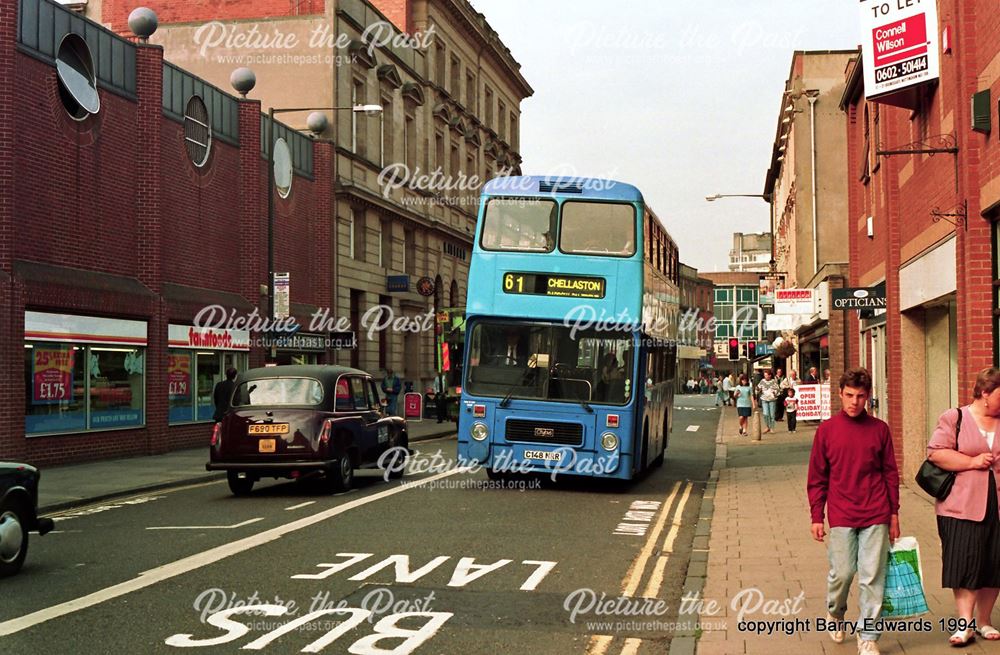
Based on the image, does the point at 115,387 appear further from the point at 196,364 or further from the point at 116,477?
the point at 116,477

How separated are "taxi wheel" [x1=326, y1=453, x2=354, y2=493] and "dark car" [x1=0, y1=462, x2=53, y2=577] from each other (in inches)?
246

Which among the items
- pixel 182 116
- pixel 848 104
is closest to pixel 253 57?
pixel 182 116

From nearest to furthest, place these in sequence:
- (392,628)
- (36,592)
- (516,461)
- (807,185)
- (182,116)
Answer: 1. (392,628)
2. (36,592)
3. (516,461)
4. (182,116)
5. (807,185)

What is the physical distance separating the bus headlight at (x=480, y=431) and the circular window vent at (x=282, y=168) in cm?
1916

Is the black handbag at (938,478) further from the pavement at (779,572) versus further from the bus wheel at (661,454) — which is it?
the bus wheel at (661,454)

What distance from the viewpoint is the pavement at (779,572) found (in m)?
7.16

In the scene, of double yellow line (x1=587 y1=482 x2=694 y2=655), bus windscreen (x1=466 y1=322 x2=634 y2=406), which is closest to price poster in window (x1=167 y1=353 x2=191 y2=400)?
bus windscreen (x1=466 y1=322 x2=634 y2=406)

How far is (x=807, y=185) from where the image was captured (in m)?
47.5

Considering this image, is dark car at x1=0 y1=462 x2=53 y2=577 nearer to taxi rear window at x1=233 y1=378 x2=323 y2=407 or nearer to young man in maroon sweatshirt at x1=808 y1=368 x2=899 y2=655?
taxi rear window at x1=233 y1=378 x2=323 y2=407

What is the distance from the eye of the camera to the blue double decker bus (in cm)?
1617

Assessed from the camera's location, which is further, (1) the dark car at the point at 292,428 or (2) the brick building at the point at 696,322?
(2) the brick building at the point at 696,322

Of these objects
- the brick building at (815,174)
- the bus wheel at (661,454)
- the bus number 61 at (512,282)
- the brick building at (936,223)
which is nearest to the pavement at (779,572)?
the brick building at (936,223)

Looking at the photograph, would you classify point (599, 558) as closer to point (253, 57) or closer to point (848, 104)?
point (848, 104)

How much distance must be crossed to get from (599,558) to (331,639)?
13.3 ft
